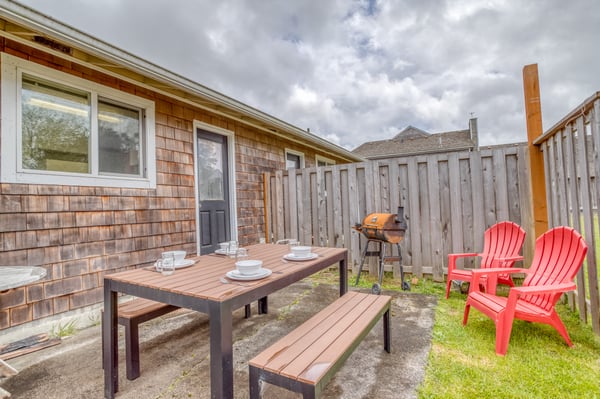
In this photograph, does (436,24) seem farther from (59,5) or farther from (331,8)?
(59,5)

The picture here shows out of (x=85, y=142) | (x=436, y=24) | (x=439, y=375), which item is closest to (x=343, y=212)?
(x=439, y=375)

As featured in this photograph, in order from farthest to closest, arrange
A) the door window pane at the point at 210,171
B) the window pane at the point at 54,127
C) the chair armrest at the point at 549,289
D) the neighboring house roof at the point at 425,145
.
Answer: the neighboring house roof at the point at 425,145
the door window pane at the point at 210,171
the window pane at the point at 54,127
the chair armrest at the point at 549,289

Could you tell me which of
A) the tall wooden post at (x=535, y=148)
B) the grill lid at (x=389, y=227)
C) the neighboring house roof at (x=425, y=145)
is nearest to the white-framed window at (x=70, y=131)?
the grill lid at (x=389, y=227)

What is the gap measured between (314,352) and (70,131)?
335 centimetres

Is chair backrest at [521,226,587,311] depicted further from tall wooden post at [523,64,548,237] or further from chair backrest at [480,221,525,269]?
tall wooden post at [523,64,548,237]

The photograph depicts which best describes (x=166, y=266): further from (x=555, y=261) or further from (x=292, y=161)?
(x=292, y=161)

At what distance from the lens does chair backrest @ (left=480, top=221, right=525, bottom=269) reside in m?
2.94

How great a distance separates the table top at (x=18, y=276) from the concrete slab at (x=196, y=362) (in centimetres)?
71

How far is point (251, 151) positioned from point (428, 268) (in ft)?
12.3

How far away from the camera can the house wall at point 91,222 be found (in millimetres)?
2461

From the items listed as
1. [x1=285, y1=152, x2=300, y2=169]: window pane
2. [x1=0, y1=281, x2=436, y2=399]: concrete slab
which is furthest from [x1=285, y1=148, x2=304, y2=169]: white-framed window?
[x1=0, y1=281, x2=436, y2=399]: concrete slab

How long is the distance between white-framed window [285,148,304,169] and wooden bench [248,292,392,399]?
202 inches

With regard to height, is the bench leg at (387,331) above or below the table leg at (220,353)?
below

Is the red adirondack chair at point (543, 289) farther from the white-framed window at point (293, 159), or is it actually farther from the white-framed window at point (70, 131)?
the white-framed window at point (293, 159)
